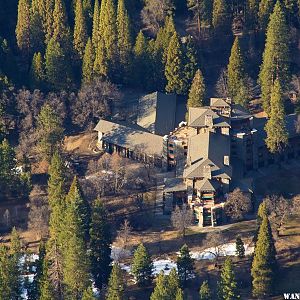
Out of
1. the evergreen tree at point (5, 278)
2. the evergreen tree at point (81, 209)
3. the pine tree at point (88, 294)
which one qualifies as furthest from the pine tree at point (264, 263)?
the evergreen tree at point (5, 278)

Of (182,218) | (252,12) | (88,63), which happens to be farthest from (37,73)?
(182,218)

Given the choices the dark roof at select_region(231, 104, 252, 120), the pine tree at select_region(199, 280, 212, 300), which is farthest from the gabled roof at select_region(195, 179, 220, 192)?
the pine tree at select_region(199, 280, 212, 300)

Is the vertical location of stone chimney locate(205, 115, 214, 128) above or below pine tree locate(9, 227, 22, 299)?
above

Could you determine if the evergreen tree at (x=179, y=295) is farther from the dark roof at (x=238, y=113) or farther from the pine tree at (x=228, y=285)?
the dark roof at (x=238, y=113)

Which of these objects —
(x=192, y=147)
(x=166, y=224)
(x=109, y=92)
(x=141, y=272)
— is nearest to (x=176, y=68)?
(x=109, y=92)

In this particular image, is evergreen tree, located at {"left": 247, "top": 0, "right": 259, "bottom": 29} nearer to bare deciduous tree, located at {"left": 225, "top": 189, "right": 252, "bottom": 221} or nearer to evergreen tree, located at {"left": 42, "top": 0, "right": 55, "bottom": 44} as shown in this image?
evergreen tree, located at {"left": 42, "top": 0, "right": 55, "bottom": 44}

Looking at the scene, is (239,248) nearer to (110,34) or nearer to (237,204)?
(237,204)
